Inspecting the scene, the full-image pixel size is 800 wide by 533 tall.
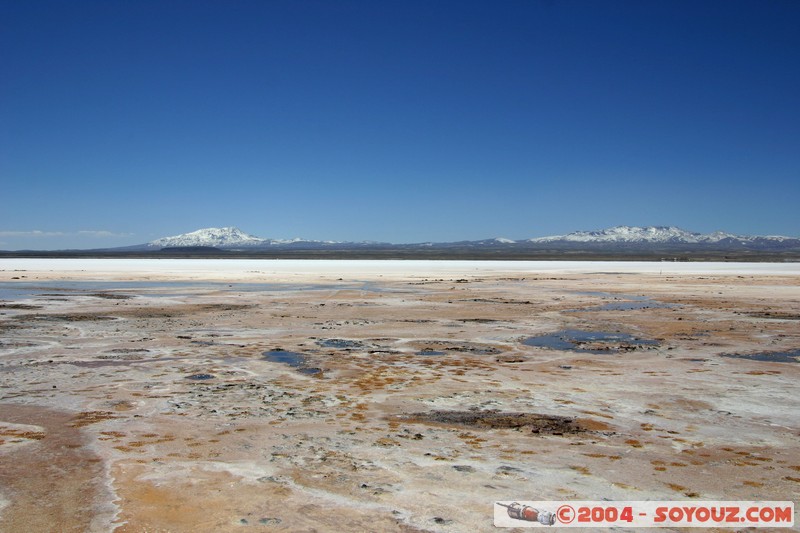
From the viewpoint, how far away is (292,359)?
1426 centimetres

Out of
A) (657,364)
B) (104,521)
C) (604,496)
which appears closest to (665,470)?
(604,496)

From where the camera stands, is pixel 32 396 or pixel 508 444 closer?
pixel 508 444

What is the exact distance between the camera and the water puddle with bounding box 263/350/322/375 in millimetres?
12961

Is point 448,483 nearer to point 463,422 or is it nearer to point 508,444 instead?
point 508,444

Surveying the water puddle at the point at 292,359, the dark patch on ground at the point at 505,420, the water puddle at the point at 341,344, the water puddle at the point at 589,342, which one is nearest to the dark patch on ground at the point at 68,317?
the water puddle at the point at 341,344

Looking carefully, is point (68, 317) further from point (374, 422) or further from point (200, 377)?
point (374, 422)

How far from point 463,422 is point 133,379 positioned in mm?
6923

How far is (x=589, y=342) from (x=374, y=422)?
1009 centimetres

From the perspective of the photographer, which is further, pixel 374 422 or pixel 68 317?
pixel 68 317

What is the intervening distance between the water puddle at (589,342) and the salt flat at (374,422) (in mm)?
162

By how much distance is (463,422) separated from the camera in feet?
29.6

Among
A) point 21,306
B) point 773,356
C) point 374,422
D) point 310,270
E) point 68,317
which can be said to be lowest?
point 773,356

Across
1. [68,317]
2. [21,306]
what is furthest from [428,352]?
[21,306]

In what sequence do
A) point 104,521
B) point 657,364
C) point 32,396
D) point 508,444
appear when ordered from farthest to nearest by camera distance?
point 657,364, point 32,396, point 508,444, point 104,521
